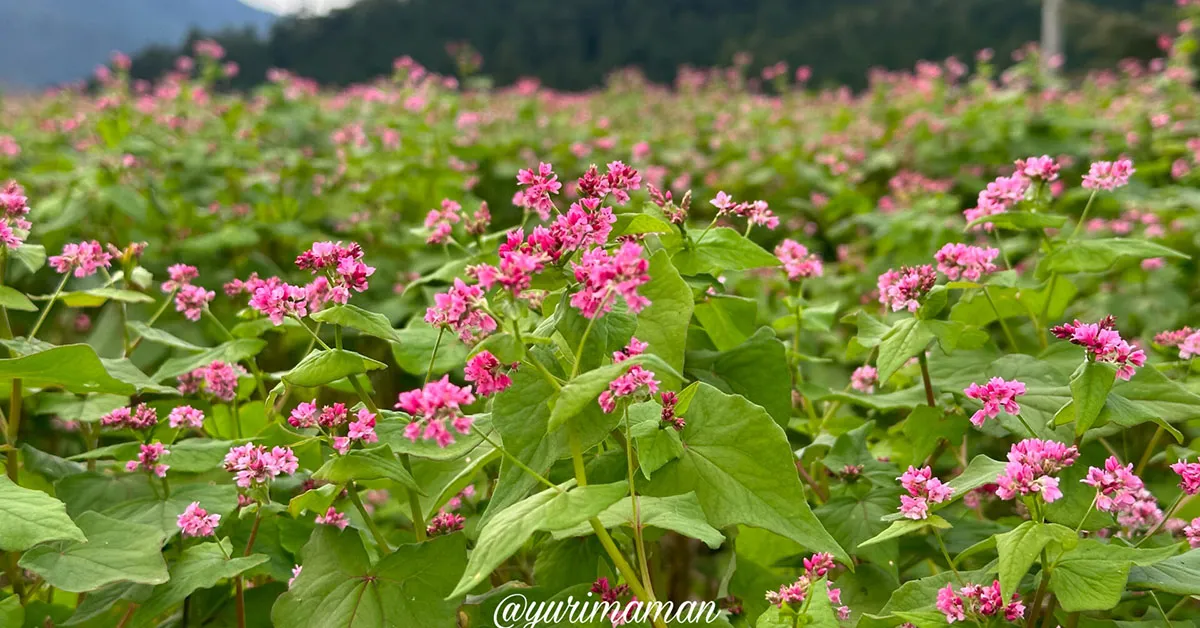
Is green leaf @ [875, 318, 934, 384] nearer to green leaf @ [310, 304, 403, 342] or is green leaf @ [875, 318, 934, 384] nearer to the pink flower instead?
green leaf @ [310, 304, 403, 342]

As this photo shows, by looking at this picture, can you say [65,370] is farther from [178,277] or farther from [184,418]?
[178,277]

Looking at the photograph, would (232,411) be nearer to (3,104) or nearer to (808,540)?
(808,540)

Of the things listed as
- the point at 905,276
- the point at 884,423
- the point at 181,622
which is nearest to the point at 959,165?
the point at 884,423

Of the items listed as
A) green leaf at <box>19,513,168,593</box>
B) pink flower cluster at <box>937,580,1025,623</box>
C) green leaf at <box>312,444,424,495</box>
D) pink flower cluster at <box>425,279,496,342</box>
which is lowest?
pink flower cluster at <box>937,580,1025,623</box>

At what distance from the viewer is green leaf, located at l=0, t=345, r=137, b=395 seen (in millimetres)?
1528

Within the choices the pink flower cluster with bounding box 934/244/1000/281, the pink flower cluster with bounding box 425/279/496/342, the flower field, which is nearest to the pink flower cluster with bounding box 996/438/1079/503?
the flower field

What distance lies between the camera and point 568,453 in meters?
1.26

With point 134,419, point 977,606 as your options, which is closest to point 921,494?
point 977,606

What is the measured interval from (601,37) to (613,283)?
2732 centimetres

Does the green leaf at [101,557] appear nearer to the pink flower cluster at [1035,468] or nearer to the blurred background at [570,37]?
the pink flower cluster at [1035,468]

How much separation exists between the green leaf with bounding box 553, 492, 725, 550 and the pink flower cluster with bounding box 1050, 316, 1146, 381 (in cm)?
61

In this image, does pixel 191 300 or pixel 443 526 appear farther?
pixel 191 300

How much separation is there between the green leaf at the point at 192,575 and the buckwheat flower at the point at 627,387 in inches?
26.2

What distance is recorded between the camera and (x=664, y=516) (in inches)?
51.0
